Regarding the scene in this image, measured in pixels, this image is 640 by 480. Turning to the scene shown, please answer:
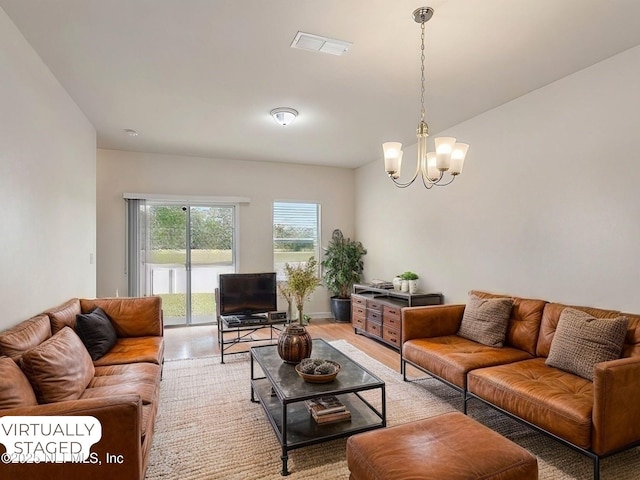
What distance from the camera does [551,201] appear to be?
3.28 meters

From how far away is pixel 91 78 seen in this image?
123 inches

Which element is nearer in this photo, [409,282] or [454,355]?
[454,355]

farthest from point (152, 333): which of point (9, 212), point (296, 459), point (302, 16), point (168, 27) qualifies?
point (302, 16)

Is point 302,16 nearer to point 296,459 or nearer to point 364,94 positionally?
point 364,94

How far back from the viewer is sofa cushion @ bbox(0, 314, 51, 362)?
2.02m

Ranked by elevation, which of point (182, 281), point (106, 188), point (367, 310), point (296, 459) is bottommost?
point (296, 459)

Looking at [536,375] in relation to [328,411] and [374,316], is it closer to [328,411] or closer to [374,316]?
[328,411]

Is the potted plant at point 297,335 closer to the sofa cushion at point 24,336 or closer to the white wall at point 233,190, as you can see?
the sofa cushion at point 24,336

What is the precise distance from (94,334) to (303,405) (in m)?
1.83

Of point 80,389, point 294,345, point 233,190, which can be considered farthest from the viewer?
point 233,190

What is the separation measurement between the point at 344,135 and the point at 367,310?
253 cm

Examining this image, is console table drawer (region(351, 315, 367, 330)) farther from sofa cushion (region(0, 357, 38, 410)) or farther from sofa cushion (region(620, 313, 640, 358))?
sofa cushion (region(0, 357, 38, 410))

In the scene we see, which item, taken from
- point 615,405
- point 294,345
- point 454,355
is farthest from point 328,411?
point 615,405

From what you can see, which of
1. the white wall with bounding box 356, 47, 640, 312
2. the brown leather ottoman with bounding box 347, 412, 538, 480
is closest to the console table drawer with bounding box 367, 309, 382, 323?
the white wall with bounding box 356, 47, 640, 312
